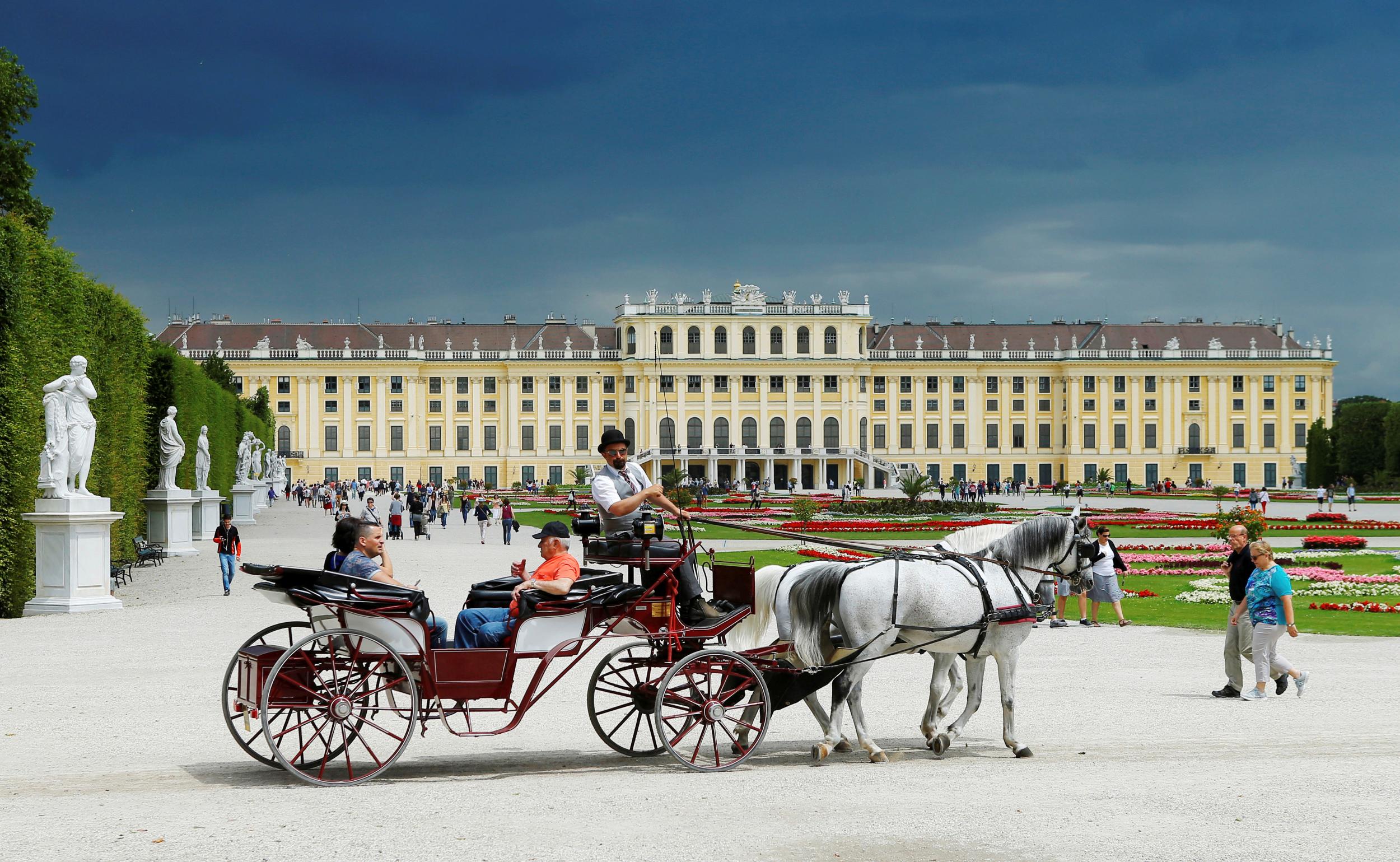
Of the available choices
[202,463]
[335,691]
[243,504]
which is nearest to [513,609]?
[335,691]

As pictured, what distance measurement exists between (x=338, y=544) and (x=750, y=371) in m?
76.5

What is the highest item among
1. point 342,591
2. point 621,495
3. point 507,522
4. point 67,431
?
point 67,431

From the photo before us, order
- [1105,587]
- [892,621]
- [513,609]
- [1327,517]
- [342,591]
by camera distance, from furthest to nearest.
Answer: [1327,517] → [1105,587] → [892,621] → [513,609] → [342,591]

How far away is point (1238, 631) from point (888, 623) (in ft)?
12.2

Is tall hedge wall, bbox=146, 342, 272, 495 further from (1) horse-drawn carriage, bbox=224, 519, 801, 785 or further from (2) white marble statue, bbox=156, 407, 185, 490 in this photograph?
(1) horse-drawn carriage, bbox=224, 519, 801, 785

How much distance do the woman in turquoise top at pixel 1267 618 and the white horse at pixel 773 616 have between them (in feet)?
8.64

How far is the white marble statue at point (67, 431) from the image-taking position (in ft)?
46.0

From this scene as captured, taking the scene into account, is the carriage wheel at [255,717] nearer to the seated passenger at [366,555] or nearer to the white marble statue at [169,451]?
the seated passenger at [366,555]

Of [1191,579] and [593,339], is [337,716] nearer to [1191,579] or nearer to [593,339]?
[1191,579]

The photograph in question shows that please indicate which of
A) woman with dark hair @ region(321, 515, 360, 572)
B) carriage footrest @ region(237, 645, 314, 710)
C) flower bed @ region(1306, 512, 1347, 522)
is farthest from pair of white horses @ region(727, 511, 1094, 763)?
flower bed @ region(1306, 512, 1347, 522)

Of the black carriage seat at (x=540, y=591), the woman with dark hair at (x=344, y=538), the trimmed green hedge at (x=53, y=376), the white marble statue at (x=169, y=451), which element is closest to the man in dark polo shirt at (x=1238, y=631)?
the black carriage seat at (x=540, y=591)

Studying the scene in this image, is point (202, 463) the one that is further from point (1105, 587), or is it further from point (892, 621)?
point (892, 621)

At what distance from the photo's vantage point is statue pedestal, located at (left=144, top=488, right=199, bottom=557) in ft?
77.5

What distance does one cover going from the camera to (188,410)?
28.5 metres
